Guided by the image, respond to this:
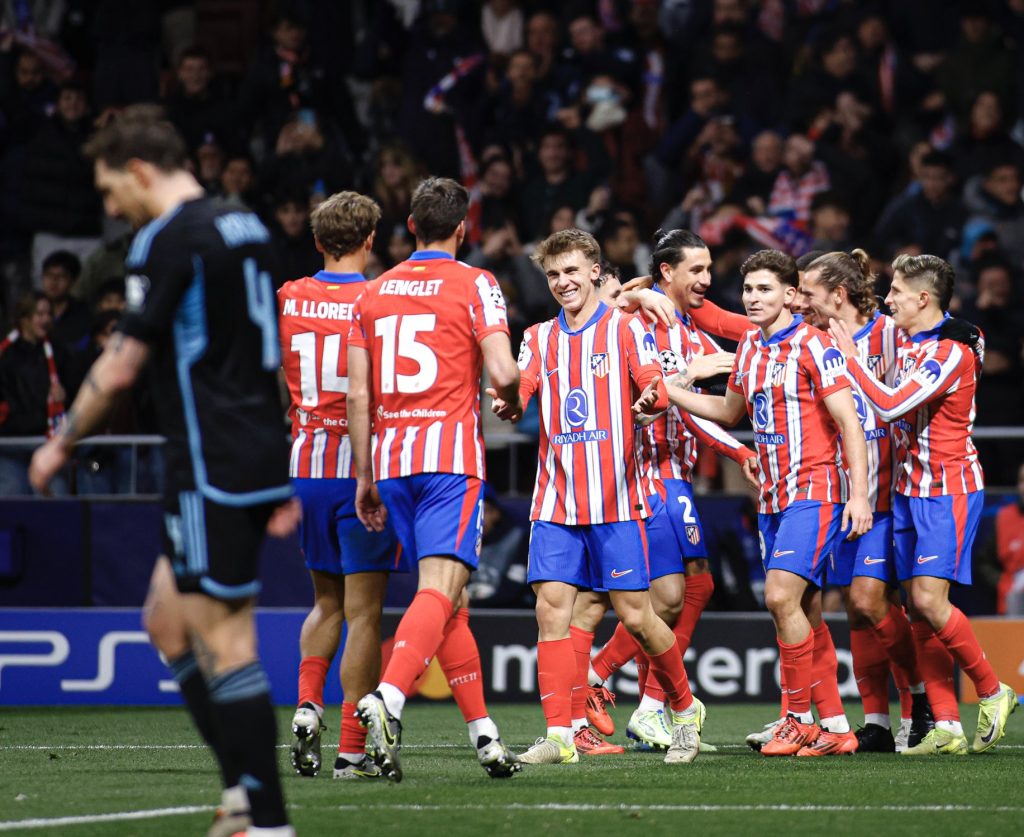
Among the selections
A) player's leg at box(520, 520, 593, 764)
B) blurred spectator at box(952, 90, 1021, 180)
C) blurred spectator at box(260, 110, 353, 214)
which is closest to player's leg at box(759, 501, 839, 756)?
player's leg at box(520, 520, 593, 764)

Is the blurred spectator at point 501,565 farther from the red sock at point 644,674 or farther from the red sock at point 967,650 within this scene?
the red sock at point 967,650

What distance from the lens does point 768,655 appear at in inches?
436

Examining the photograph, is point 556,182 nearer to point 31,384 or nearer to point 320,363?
point 31,384

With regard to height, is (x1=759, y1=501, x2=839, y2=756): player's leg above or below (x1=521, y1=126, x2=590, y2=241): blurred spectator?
below

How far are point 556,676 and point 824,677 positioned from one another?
4.71 ft

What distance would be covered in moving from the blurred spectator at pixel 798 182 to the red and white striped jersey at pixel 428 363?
25.0 ft

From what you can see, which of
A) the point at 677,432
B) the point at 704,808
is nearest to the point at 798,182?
the point at 677,432

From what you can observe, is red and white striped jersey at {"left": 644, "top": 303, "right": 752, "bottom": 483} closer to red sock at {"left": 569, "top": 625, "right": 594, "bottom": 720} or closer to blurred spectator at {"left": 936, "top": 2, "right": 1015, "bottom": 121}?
red sock at {"left": 569, "top": 625, "right": 594, "bottom": 720}

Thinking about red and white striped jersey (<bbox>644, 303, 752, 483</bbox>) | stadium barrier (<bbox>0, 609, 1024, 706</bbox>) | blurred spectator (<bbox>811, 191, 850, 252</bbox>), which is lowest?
stadium barrier (<bbox>0, 609, 1024, 706</bbox>)

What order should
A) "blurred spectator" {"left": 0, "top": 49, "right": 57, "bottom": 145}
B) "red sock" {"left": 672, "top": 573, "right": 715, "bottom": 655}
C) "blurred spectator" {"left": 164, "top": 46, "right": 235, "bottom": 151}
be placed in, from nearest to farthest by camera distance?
"red sock" {"left": 672, "top": 573, "right": 715, "bottom": 655}, "blurred spectator" {"left": 164, "top": 46, "right": 235, "bottom": 151}, "blurred spectator" {"left": 0, "top": 49, "right": 57, "bottom": 145}

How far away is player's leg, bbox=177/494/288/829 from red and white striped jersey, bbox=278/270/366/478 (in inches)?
83.3

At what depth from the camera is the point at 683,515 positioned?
8.20 metres

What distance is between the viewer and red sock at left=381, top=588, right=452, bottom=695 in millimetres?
5922

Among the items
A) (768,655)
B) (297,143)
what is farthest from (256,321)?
(297,143)
